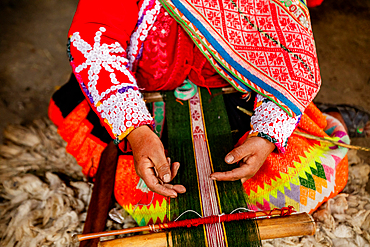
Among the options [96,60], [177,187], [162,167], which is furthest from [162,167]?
[96,60]

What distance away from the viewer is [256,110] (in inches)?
41.6

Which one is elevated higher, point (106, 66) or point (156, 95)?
point (106, 66)

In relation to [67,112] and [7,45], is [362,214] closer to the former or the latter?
[67,112]

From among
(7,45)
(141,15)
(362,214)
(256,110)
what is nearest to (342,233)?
(362,214)

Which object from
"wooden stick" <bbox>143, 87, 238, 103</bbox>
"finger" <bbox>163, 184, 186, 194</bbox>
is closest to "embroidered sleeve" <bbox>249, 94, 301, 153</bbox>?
"wooden stick" <bbox>143, 87, 238, 103</bbox>

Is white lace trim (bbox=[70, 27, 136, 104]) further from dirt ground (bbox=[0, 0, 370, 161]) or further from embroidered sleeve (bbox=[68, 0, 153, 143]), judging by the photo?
dirt ground (bbox=[0, 0, 370, 161])

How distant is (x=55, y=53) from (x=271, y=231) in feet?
7.83

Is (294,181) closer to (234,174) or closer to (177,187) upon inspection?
(234,174)

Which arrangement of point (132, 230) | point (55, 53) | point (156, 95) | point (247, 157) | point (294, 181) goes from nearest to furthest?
point (132, 230), point (247, 157), point (294, 181), point (156, 95), point (55, 53)

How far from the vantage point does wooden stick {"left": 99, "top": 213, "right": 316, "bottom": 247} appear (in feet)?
2.64

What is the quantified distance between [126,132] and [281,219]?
63 cm

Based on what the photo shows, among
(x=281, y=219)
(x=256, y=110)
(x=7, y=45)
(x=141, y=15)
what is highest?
(x=7, y=45)

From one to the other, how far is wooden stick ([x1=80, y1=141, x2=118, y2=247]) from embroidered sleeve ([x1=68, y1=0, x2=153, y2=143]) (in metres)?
0.27

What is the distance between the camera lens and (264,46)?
1.02 meters
